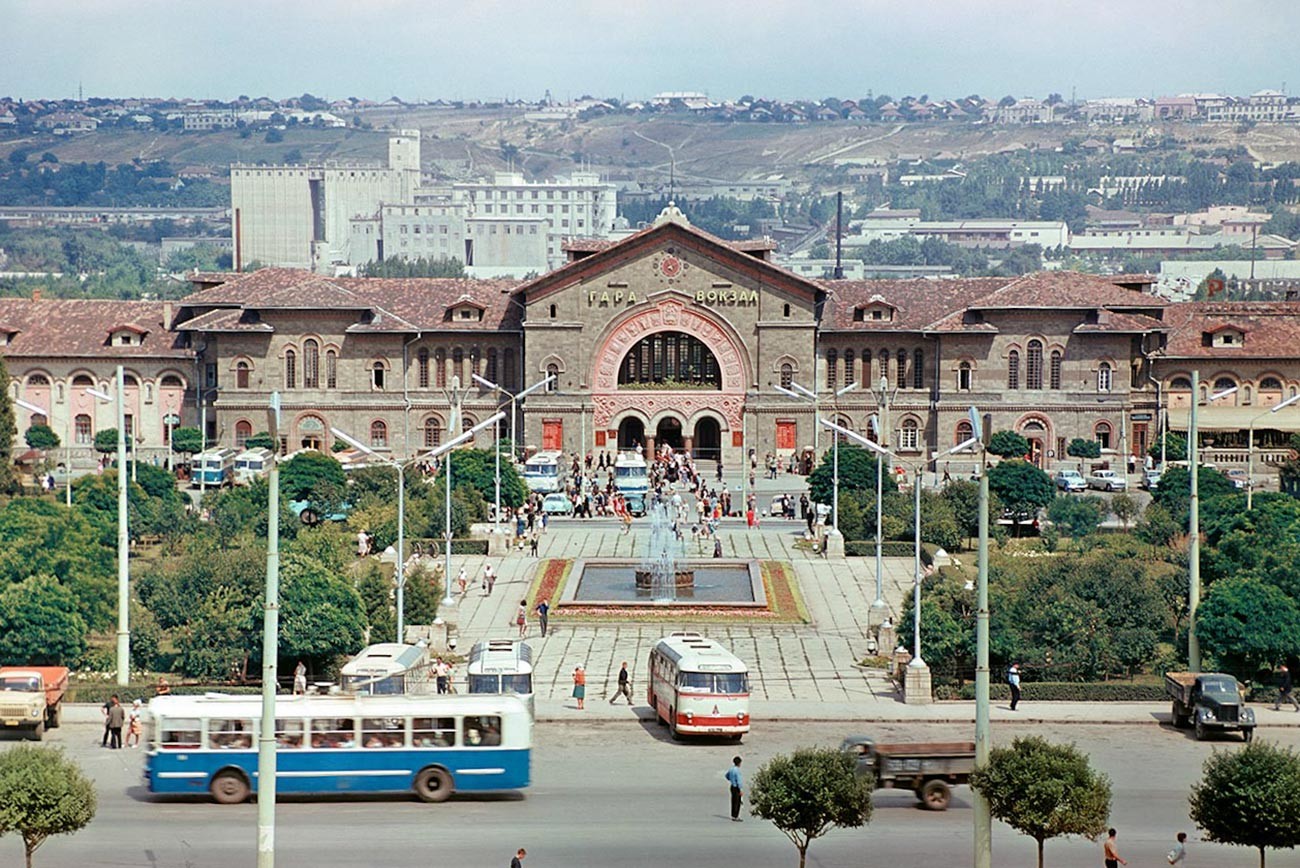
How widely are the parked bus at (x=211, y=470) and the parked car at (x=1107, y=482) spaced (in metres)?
32.2

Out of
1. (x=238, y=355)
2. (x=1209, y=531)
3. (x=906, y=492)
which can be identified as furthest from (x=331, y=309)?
(x=1209, y=531)

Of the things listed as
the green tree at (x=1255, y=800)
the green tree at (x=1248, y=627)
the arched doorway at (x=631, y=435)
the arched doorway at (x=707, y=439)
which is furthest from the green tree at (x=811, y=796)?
the arched doorway at (x=631, y=435)

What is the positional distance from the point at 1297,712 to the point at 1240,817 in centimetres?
1709

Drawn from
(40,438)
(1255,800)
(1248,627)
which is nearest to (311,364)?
(40,438)

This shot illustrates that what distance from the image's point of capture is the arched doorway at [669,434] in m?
98.3

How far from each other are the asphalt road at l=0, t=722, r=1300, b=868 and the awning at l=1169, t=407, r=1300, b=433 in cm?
5532

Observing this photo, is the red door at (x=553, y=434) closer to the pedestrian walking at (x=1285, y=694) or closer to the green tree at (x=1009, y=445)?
the green tree at (x=1009, y=445)

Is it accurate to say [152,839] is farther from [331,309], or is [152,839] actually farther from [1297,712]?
[331,309]

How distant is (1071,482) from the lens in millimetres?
90000

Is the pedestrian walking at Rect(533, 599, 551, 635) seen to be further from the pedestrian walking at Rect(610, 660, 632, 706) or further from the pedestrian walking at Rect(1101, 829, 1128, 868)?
the pedestrian walking at Rect(1101, 829, 1128, 868)

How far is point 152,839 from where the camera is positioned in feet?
121

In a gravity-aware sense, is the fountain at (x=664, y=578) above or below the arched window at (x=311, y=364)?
below

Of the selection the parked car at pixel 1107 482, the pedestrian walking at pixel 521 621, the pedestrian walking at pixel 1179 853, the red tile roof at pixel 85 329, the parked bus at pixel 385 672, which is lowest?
the pedestrian walking at pixel 1179 853

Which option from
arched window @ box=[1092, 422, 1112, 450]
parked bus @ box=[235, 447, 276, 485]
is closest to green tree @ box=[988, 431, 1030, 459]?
arched window @ box=[1092, 422, 1112, 450]
